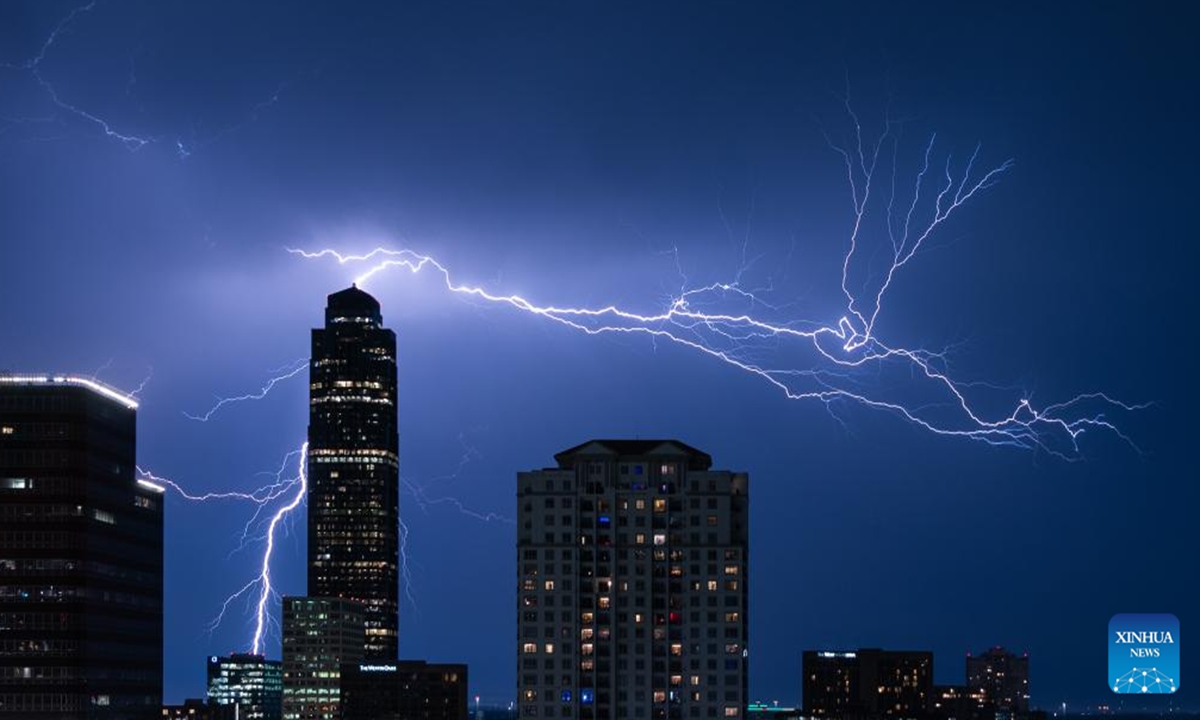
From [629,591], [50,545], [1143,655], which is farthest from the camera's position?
[50,545]

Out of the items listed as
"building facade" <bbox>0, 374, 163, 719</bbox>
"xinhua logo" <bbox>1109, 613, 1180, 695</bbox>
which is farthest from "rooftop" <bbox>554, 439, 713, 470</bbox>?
"xinhua logo" <bbox>1109, 613, 1180, 695</bbox>

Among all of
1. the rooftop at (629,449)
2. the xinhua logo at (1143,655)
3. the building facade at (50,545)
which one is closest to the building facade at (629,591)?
the rooftop at (629,449)

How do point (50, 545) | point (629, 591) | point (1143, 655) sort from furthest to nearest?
1. point (50, 545)
2. point (629, 591)
3. point (1143, 655)

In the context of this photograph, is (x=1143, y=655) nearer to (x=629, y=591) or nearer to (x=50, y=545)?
(x=629, y=591)

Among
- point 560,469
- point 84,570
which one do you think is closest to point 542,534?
point 560,469

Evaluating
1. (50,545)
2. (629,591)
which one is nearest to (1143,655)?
(629,591)

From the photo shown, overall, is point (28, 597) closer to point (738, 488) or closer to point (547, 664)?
point (547, 664)

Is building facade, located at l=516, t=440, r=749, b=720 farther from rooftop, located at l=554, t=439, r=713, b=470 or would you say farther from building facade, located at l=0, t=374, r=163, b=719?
building facade, located at l=0, t=374, r=163, b=719
